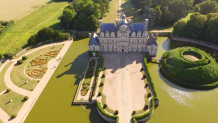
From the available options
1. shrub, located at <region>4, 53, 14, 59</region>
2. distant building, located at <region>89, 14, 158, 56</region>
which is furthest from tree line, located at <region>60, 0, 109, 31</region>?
shrub, located at <region>4, 53, 14, 59</region>

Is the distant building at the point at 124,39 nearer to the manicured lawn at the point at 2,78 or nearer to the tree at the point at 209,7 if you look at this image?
the manicured lawn at the point at 2,78

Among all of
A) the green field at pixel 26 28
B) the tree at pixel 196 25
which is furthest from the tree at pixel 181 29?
the green field at pixel 26 28

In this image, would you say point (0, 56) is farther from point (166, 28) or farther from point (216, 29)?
point (216, 29)

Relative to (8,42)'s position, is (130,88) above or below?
below

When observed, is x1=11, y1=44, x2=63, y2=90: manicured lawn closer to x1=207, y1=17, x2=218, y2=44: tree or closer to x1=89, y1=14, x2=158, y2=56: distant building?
x1=89, y1=14, x2=158, y2=56: distant building

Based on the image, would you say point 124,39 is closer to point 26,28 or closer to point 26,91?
point 26,91

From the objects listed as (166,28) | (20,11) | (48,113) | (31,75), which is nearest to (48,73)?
(31,75)
